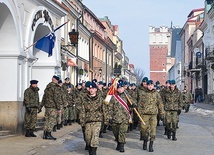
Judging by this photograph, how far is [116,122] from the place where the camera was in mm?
11148

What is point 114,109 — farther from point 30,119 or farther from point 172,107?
point 30,119

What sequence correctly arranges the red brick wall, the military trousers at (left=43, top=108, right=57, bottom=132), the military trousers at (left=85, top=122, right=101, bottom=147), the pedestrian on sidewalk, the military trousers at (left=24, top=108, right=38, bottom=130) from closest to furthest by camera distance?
the military trousers at (left=85, top=122, right=101, bottom=147) < the military trousers at (left=43, top=108, right=57, bottom=132) < the pedestrian on sidewalk < the military trousers at (left=24, top=108, right=38, bottom=130) < the red brick wall

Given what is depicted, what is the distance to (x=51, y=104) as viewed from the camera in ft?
43.4

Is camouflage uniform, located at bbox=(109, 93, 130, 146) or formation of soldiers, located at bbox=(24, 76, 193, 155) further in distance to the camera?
camouflage uniform, located at bbox=(109, 93, 130, 146)

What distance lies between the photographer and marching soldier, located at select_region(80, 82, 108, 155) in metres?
9.90

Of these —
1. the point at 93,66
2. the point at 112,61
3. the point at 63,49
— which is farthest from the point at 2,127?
the point at 112,61

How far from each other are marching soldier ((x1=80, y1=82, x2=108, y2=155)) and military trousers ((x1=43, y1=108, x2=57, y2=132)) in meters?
3.23

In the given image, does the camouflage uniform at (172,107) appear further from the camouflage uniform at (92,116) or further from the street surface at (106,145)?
the camouflage uniform at (92,116)

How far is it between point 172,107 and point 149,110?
2.44m

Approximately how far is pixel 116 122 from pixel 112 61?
49589mm

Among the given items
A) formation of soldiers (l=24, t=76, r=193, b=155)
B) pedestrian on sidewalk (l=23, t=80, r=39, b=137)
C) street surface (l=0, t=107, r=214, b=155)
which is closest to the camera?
formation of soldiers (l=24, t=76, r=193, b=155)

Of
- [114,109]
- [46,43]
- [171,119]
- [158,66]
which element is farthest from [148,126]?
[158,66]

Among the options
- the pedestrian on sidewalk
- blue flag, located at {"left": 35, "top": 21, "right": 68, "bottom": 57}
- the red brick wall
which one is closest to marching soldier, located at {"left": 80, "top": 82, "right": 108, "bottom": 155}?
the pedestrian on sidewalk

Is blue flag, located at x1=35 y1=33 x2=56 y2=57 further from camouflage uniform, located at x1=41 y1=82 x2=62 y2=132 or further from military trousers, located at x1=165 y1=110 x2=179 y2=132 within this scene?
military trousers, located at x1=165 y1=110 x2=179 y2=132
